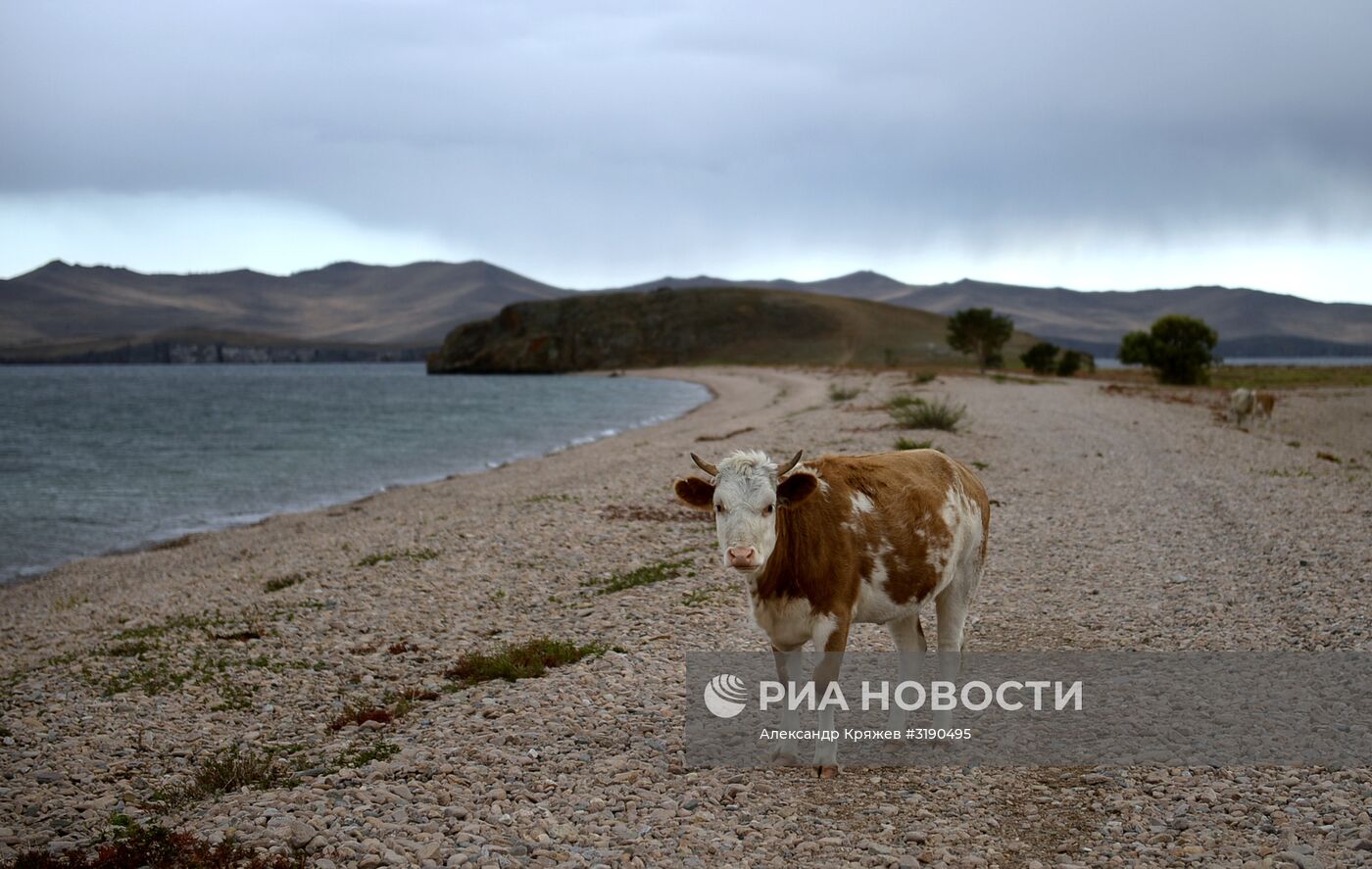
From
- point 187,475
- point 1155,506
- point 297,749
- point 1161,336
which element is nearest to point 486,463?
point 187,475

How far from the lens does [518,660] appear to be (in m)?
9.12

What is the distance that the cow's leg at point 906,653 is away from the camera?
7215mm

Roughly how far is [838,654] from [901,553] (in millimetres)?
906

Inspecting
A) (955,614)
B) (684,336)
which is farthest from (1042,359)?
(684,336)

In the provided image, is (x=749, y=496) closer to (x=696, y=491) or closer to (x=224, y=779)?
(x=696, y=491)

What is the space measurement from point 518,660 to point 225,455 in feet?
127

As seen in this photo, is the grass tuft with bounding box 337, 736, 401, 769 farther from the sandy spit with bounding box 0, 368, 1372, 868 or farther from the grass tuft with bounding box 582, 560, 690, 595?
the grass tuft with bounding box 582, 560, 690, 595

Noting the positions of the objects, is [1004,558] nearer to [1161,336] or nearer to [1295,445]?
[1295,445]

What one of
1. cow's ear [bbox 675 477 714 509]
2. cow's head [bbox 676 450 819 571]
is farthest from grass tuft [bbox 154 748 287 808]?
cow's head [bbox 676 450 819 571]

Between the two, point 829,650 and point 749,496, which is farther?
point 829,650

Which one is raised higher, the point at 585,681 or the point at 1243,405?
the point at 1243,405

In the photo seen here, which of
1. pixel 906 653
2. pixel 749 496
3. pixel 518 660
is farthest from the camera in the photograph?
pixel 518 660

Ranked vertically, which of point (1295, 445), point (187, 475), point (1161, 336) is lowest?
point (187, 475)

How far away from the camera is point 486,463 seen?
122 ft
